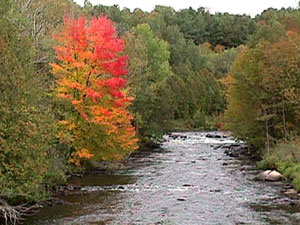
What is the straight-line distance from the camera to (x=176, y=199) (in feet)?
98.2

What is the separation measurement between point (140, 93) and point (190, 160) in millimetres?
14756

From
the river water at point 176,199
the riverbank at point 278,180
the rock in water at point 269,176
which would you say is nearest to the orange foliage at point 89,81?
the river water at point 176,199

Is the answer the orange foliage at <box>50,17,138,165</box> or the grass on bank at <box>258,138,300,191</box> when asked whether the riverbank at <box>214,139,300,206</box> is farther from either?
the orange foliage at <box>50,17,138,165</box>

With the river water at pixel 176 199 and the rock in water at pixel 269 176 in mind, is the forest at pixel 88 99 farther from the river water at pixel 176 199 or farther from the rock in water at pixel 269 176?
the river water at pixel 176 199

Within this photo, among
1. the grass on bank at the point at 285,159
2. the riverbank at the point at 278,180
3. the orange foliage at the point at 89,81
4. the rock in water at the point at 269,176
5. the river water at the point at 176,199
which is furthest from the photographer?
the orange foliage at the point at 89,81

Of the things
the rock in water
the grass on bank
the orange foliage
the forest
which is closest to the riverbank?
the rock in water

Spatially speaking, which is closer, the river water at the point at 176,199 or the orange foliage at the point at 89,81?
the river water at the point at 176,199

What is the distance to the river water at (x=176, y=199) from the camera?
25156 mm

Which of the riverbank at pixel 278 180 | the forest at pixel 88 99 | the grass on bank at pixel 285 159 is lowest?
the riverbank at pixel 278 180

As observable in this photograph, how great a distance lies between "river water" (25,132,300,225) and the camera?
25156mm

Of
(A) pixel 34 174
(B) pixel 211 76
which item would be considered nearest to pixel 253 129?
(A) pixel 34 174

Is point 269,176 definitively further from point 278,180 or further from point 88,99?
point 88,99

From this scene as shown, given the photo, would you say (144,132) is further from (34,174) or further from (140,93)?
(34,174)

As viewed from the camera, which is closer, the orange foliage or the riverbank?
the riverbank
